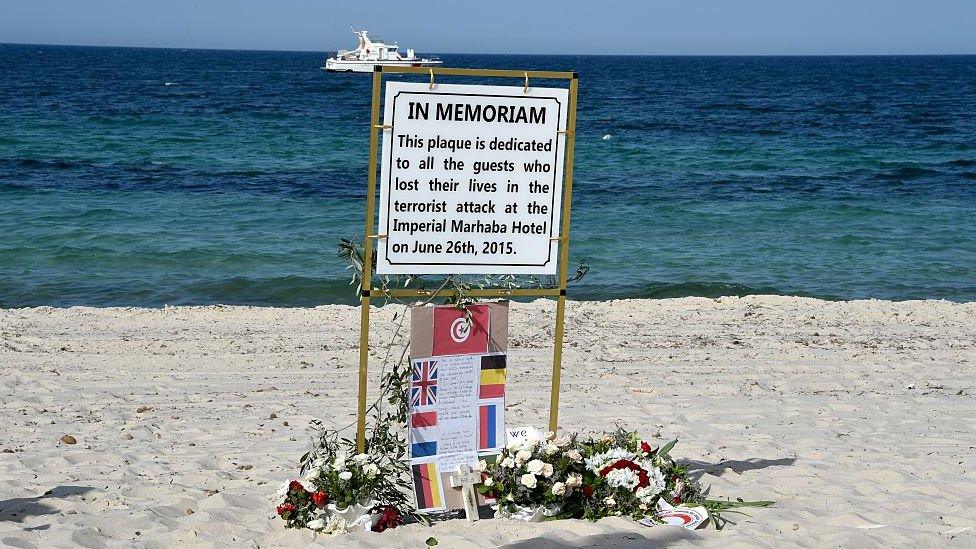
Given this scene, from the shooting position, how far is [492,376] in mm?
4629

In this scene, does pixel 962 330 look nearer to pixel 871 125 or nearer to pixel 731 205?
pixel 731 205

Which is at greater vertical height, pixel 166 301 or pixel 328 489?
pixel 328 489

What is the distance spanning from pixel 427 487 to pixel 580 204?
604 inches

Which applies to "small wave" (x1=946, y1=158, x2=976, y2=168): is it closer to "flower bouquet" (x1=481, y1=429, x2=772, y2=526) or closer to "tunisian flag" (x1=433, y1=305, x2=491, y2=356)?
"flower bouquet" (x1=481, y1=429, x2=772, y2=526)

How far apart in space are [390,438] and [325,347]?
391 centimetres

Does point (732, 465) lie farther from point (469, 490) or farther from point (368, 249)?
point (368, 249)

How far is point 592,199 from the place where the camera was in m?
20.2

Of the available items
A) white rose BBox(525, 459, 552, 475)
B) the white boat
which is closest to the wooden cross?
white rose BBox(525, 459, 552, 475)

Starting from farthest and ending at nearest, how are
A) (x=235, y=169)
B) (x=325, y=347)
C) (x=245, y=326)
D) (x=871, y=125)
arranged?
(x=871, y=125) → (x=235, y=169) → (x=245, y=326) → (x=325, y=347)

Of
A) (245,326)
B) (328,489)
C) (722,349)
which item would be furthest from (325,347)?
(328,489)

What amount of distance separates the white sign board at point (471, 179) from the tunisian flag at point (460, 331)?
0.63 ft

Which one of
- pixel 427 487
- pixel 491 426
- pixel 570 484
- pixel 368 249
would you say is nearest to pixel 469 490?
pixel 427 487

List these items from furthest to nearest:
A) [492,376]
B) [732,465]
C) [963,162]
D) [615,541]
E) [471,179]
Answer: [963,162]
[732,465]
[492,376]
[471,179]
[615,541]

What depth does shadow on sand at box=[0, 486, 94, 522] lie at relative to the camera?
452 centimetres
